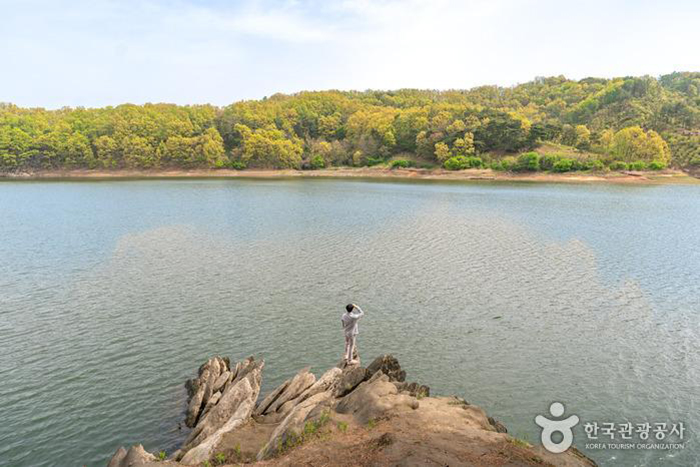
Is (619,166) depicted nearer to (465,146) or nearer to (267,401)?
(465,146)

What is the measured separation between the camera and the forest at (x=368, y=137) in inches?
4483

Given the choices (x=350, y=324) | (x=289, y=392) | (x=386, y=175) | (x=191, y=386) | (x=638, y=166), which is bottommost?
(x=191, y=386)

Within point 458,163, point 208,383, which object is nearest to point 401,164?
point 458,163

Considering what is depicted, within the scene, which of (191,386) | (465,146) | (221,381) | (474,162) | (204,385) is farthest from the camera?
(465,146)

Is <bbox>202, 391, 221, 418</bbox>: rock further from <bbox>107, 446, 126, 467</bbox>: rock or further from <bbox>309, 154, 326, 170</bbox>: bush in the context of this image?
<bbox>309, 154, 326, 170</bbox>: bush

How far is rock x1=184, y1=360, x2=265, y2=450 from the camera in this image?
1355cm

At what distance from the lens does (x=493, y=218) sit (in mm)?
55812

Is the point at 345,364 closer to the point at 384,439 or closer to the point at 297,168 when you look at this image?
the point at 384,439

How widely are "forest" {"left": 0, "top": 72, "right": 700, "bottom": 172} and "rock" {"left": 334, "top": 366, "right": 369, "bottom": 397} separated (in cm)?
10829

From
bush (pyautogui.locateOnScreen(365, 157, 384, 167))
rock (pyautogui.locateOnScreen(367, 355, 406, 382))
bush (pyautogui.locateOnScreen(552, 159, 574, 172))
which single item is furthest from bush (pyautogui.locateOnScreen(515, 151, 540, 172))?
rock (pyautogui.locateOnScreen(367, 355, 406, 382))

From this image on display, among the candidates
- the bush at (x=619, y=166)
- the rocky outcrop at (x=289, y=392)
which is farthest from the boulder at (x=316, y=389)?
the bush at (x=619, y=166)

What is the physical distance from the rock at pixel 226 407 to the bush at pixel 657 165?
392 ft

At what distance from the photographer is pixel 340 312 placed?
81.6 feet

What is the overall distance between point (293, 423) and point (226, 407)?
342cm
